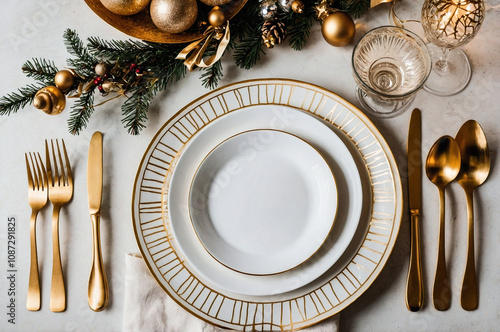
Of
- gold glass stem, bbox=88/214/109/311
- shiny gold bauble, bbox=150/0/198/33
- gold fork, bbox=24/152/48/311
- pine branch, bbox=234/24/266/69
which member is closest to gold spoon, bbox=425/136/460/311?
pine branch, bbox=234/24/266/69

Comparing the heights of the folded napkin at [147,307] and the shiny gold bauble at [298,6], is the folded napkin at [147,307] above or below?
below

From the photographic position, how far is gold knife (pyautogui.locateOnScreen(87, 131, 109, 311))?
2.49ft

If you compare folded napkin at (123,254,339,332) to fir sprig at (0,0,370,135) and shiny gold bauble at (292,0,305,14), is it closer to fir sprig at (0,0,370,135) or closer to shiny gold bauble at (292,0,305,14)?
fir sprig at (0,0,370,135)

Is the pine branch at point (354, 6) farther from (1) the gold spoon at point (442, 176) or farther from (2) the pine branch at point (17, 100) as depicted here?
(2) the pine branch at point (17, 100)

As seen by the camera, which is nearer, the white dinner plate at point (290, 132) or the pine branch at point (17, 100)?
the white dinner plate at point (290, 132)

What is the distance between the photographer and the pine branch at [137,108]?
0.78 m

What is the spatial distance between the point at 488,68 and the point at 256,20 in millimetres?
452

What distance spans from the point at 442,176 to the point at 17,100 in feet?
2.71

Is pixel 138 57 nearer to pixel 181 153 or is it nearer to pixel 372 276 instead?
pixel 181 153

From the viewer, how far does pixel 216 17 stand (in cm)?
73

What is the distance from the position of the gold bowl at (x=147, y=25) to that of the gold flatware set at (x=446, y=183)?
410 mm

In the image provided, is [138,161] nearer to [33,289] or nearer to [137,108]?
[137,108]

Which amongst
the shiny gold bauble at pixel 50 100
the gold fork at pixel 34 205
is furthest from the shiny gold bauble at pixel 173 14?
the gold fork at pixel 34 205

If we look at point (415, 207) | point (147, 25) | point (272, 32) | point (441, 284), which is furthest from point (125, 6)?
point (441, 284)
